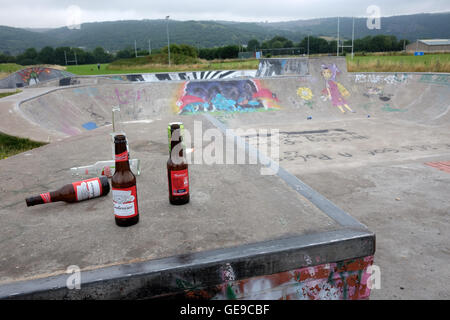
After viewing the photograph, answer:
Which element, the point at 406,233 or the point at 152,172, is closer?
the point at 152,172

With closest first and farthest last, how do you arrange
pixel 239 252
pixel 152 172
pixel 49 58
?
pixel 239 252 → pixel 152 172 → pixel 49 58

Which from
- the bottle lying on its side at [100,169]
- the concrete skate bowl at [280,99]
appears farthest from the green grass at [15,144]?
the bottle lying on its side at [100,169]

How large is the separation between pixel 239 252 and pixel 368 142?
10274 mm

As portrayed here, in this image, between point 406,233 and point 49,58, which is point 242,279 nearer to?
point 406,233

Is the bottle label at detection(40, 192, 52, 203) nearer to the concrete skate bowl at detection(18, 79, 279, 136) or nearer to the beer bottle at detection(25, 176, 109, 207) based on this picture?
the beer bottle at detection(25, 176, 109, 207)

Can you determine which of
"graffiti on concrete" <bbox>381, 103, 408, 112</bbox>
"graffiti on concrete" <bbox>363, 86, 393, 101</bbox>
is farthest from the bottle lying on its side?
"graffiti on concrete" <bbox>363, 86, 393, 101</bbox>

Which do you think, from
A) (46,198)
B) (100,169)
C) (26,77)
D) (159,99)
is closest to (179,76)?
(159,99)

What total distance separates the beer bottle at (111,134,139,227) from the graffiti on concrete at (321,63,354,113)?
53.4 ft

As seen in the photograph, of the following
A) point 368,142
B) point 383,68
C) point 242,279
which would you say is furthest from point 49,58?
point 242,279

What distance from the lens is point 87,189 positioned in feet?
7.67

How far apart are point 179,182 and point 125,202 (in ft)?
1.39

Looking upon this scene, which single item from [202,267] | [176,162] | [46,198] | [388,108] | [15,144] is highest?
[176,162]

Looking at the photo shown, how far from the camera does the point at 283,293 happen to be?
1.78 meters

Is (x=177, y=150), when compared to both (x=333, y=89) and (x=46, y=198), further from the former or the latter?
(x=333, y=89)
